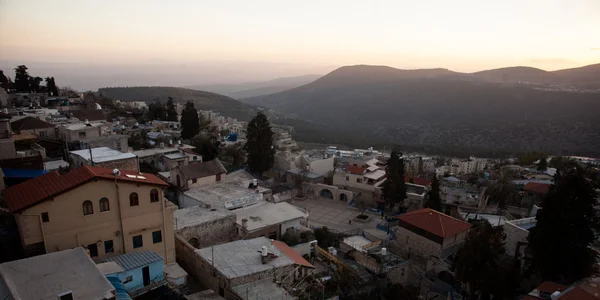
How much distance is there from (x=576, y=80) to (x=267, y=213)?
20172cm

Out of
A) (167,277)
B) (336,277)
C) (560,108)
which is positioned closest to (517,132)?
(560,108)

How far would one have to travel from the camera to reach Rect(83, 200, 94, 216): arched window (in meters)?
12.4

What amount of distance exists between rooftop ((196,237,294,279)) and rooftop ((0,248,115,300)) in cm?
455

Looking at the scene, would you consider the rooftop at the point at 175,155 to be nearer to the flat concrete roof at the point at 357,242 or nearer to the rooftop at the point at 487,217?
the flat concrete roof at the point at 357,242

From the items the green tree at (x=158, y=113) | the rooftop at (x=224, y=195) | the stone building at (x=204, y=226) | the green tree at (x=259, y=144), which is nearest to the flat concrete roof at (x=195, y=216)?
the stone building at (x=204, y=226)

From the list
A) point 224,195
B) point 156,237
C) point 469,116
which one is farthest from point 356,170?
point 469,116

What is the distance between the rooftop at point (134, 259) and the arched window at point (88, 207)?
1784 millimetres

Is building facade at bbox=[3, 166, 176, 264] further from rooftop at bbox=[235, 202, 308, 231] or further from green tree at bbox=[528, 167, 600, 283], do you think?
green tree at bbox=[528, 167, 600, 283]

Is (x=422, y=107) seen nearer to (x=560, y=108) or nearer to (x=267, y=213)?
(x=560, y=108)

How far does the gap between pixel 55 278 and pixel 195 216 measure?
10264 mm

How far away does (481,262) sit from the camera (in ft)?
53.1

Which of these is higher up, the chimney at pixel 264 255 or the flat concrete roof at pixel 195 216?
the chimney at pixel 264 255

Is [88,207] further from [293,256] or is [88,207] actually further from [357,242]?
[357,242]

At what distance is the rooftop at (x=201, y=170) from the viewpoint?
26.8 meters
